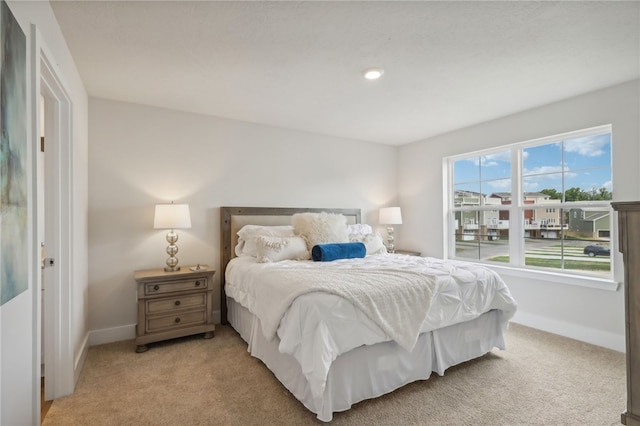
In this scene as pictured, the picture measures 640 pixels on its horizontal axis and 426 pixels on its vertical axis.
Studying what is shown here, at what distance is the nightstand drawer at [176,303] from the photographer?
283 cm

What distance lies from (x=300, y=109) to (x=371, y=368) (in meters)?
2.62

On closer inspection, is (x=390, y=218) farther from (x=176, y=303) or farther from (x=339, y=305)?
(x=176, y=303)

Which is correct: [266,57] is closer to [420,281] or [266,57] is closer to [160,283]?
[420,281]

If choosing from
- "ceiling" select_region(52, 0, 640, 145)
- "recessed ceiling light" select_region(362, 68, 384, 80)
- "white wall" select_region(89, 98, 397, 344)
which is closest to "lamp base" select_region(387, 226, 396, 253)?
"white wall" select_region(89, 98, 397, 344)

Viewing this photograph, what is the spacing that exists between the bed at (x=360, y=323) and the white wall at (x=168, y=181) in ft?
3.25

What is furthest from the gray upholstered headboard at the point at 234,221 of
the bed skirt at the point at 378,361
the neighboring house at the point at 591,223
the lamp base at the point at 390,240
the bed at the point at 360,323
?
the neighboring house at the point at 591,223

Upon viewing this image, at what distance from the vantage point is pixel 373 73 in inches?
100.0

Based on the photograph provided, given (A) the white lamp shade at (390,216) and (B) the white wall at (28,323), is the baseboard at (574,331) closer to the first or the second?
(A) the white lamp shade at (390,216)

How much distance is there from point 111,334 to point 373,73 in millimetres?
3428

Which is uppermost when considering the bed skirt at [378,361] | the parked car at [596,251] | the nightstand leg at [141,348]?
the parked car at [596,251]

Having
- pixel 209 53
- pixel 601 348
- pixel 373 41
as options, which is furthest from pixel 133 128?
pixel 601 348

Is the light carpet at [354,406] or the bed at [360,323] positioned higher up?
the bed at [360,323]

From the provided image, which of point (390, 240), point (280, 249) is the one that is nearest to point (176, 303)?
point (280, 249)

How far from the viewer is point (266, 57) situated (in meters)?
2.31
